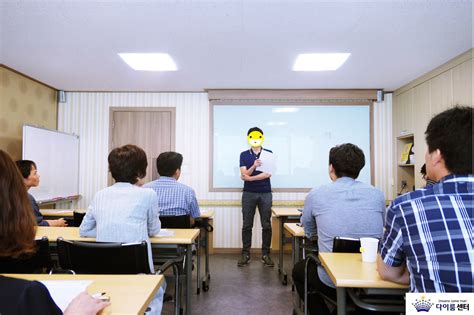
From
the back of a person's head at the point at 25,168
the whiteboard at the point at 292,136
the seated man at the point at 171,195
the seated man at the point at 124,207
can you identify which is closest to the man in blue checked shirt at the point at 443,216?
the seated man at the point at 124,207

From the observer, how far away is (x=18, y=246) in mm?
824

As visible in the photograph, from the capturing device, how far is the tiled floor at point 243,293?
2752 mm

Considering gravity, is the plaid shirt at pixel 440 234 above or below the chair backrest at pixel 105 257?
above

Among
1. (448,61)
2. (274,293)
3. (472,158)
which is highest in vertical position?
(448,61)

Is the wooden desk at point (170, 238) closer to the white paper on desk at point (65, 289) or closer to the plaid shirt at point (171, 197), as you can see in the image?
the plaid shirt at point (171, 197)

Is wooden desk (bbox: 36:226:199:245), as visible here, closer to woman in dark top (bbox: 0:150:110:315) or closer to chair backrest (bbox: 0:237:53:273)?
chair backrest (bbox: 0:237:53:273)

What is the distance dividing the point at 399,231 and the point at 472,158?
317mm

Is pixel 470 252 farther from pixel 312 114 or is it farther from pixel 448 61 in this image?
pixel 312 114

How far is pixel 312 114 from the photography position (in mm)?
4914

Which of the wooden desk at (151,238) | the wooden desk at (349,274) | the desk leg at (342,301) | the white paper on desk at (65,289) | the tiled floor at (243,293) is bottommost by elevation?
the tiled floor at (243,293)

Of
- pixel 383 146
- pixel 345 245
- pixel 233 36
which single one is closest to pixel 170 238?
pixel 345 245

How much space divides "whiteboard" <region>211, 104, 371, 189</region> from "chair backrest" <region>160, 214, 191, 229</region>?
2334mm

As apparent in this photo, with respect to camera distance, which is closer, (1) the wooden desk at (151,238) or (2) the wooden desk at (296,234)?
(1) the wooden desk at (151,238)

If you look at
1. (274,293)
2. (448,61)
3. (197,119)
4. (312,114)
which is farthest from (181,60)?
(448,61)
